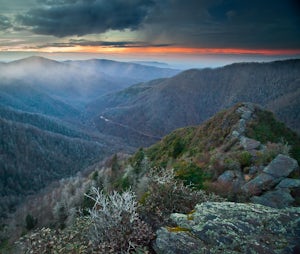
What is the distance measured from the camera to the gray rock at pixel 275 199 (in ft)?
38.3

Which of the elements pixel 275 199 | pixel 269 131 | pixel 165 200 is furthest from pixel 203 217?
pixel 269 131

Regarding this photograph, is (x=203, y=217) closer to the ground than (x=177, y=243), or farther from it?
farther from it

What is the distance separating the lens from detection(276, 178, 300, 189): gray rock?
501 inches

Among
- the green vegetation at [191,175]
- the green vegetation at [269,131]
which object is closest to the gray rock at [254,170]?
the green vegetation at [191,175]

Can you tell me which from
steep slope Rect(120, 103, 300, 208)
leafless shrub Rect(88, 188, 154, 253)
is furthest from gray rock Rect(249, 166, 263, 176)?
leafless shrub Rect(88, 188, 154, 253)

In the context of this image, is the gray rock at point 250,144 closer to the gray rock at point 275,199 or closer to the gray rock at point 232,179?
the gray rock at point 232,179

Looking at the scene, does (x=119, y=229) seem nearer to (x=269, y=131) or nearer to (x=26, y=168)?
(x=269, y=131)

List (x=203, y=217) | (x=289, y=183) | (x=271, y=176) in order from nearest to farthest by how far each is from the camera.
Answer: (x=203, y=217)
(x=289, y=183)
(x=271, y=176)

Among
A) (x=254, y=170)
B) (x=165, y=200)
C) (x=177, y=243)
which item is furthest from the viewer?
(x=254, y=170)

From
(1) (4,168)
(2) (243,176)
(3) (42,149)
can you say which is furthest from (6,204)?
(2) (243,176)

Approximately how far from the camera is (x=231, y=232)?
6.97 meters

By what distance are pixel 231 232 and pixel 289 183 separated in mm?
7258

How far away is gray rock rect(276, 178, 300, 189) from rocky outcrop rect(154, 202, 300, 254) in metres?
5.17

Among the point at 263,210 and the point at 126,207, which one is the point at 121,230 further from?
the point at 263,210
